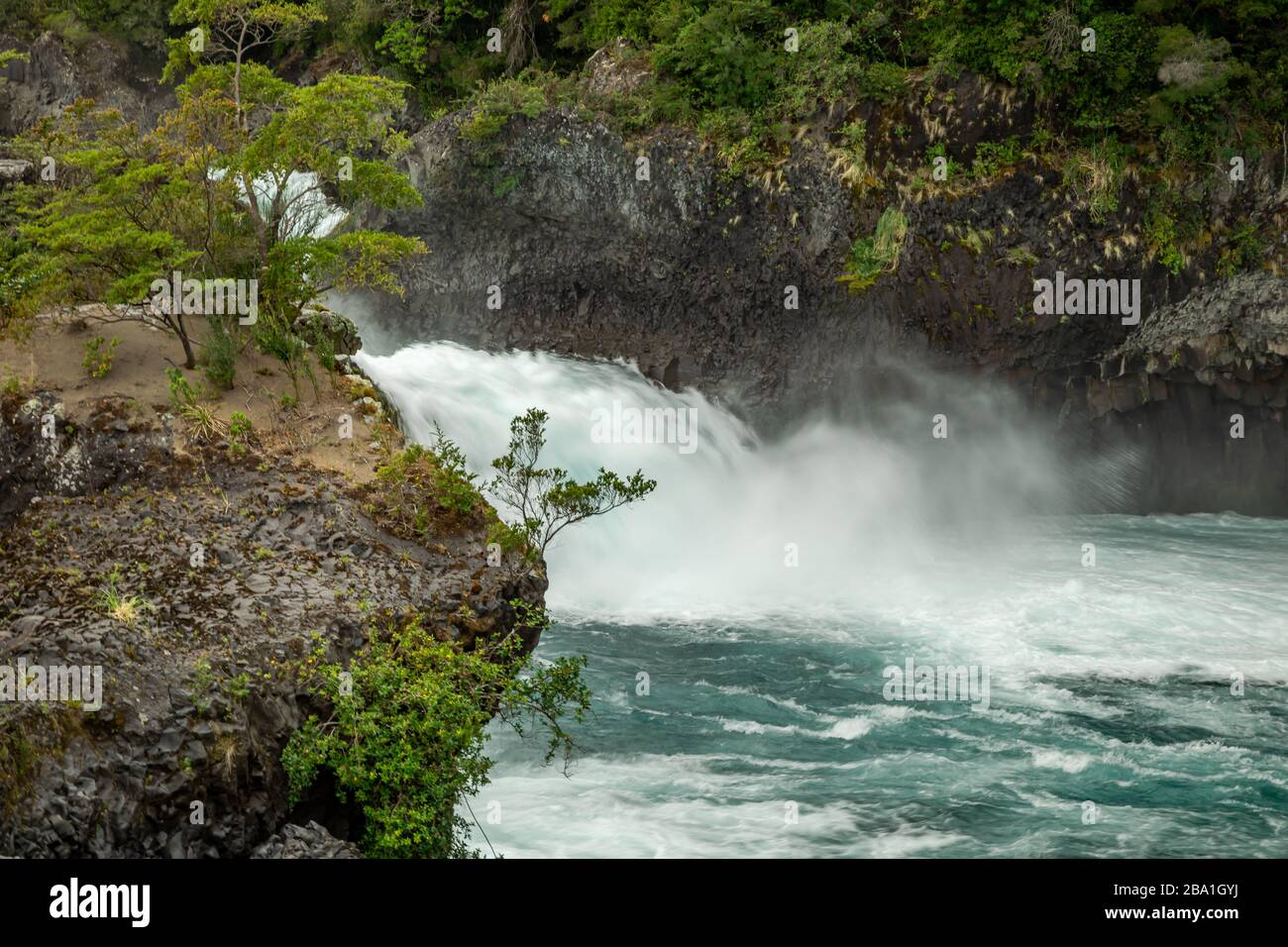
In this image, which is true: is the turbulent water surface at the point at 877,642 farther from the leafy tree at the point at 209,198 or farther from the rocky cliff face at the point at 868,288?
the leafy tree at the point at 209,198

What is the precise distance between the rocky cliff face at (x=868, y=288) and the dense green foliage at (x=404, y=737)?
45.5 ft

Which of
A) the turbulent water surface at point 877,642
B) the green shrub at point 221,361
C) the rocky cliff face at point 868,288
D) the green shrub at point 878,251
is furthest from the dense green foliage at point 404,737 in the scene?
the rocky cliff face at point 868,288

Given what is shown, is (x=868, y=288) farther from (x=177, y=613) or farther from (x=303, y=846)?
(x=303, y=846)

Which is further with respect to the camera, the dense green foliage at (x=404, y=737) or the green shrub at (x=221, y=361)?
the green shrub at (x=221, y=361)

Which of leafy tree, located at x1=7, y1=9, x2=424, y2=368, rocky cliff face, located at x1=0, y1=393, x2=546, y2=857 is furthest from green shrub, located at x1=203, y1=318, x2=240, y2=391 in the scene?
rocky cliff face, located at x1=0, y1=393, x2=546, y2=857

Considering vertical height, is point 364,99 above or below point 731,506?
above

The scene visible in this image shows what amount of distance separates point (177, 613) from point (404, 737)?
256cm

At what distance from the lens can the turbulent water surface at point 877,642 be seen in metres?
12.3

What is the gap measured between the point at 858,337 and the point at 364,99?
1097cm

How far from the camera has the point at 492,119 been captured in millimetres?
25000

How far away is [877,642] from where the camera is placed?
1748cm
